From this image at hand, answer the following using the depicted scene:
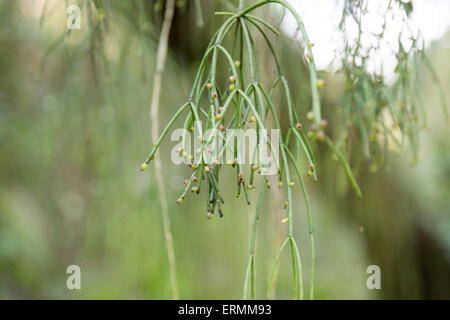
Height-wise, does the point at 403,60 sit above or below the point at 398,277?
above

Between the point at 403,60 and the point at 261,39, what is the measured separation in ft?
0.81

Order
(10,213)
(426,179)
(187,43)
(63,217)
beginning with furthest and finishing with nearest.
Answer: (426,179)
(63,217)
(10,213)
(187,43)

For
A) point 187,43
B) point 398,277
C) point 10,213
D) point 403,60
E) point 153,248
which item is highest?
point 187,43

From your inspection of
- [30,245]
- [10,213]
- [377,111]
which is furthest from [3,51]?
[377,111]

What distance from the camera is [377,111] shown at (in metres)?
0.62

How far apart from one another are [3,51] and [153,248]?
1344 mm

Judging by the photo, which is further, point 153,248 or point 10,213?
point 10,213

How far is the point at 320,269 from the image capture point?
10.1 feet

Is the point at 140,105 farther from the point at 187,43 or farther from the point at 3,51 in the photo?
the point at 3,51

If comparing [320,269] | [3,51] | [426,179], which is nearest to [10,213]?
[3,51]

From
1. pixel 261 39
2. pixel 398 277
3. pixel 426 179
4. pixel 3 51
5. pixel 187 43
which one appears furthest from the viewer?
pixel 426 179

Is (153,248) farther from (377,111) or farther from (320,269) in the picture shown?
(320,269)
